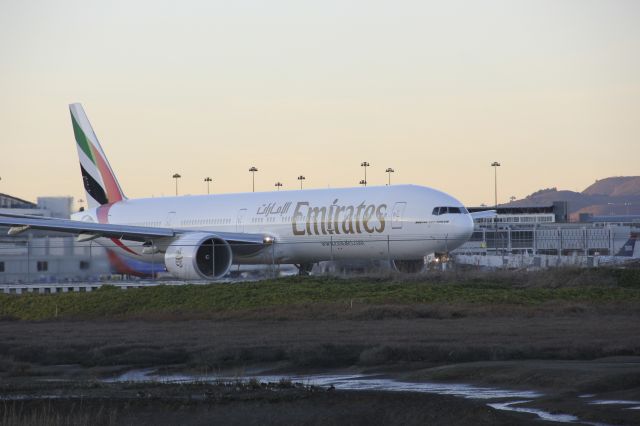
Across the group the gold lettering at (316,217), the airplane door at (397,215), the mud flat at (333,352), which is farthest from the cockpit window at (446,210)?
the mud flat at (333,352)

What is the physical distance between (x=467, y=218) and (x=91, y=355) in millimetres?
22085

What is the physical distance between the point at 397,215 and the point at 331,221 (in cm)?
279

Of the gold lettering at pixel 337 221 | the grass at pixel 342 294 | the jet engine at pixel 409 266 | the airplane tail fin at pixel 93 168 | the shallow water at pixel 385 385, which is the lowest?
the shallow water at pixel 385 385

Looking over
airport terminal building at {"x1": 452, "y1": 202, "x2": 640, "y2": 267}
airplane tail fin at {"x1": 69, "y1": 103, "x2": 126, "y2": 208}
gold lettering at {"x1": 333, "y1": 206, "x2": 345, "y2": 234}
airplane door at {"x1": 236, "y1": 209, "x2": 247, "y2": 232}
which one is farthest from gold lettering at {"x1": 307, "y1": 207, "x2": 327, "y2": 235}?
airplane tail fin at {"x1": 69, "y1": 103, "x2": 126, "y2": 208}

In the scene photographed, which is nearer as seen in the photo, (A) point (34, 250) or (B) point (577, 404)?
(B) point (577, 404)

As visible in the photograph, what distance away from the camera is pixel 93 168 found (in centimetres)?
5178

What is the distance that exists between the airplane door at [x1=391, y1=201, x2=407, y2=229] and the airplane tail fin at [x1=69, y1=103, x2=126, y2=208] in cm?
1716

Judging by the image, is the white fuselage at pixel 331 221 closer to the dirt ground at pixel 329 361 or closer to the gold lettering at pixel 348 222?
the gold lettering at pixel 348 222

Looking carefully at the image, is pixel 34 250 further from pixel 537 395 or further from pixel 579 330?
Answer: pixel 537 395

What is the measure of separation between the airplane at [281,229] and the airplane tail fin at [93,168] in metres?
3.32

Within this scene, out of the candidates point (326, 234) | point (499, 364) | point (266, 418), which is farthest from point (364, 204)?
point (266, 418)

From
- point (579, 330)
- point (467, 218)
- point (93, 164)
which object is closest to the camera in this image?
point (579, 330)

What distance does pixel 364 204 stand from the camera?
40.0m

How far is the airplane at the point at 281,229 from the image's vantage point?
38.7m
